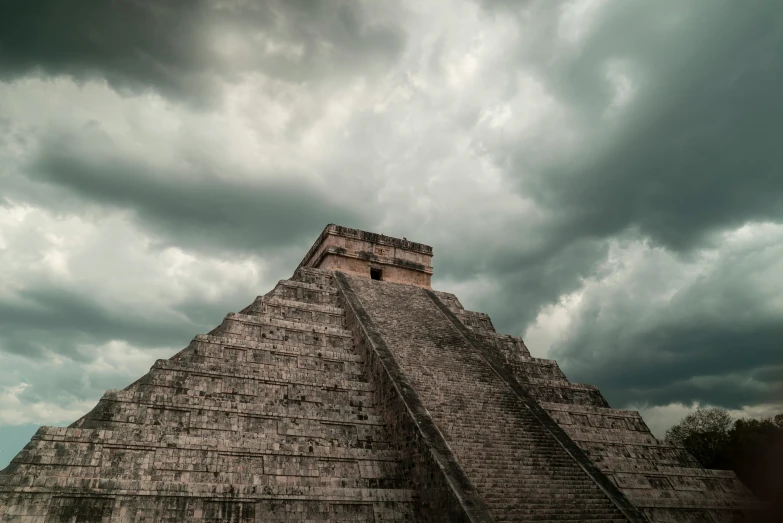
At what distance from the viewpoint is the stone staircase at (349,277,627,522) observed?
10510 mm

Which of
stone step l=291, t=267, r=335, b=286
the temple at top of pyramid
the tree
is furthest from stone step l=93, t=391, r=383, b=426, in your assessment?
the tree

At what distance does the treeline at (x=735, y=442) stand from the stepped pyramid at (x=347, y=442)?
3.19 m

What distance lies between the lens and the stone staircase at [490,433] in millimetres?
10510

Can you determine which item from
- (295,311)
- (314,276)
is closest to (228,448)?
(295,311)

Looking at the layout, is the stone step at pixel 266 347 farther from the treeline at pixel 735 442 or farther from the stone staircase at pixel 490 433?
the treeline at pixel 735 442

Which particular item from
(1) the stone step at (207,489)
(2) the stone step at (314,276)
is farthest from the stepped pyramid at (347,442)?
(2) the stone step at (314,276)

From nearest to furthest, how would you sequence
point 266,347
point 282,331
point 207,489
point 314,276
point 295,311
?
point 207,489, point 266,347, point 282,331, point 295,311, point 314,276

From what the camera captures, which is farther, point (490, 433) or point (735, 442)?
point (735, 442)

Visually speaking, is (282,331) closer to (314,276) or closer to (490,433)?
(314,276)

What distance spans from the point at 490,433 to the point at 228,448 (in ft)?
19.1

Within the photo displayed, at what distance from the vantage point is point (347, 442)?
11508 millimetres

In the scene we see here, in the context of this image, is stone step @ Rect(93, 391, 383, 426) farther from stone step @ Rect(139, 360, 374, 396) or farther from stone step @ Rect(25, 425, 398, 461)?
stone step @ Rect(25, 425, 398, 461)

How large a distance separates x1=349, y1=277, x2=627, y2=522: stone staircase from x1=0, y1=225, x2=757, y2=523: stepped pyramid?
0.14ft

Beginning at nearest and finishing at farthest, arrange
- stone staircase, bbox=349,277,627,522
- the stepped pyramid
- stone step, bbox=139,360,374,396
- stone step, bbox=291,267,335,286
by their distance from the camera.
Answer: the stepped pyramid, stone staircase, bbox=349,277,627,522, stone step, bbox=139,360,374,396, stone step, bbox=291,267,335,286
